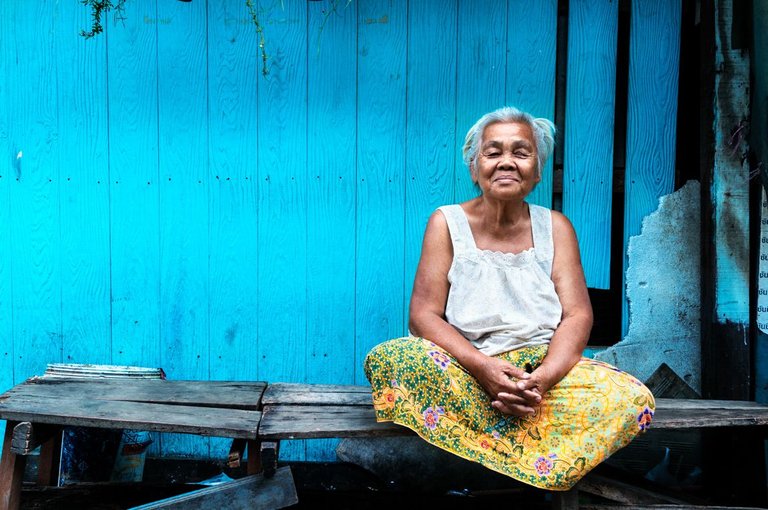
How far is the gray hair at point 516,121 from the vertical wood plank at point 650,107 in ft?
2.51

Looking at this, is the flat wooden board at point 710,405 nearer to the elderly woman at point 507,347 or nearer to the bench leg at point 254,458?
the elderly woman at point 507,347

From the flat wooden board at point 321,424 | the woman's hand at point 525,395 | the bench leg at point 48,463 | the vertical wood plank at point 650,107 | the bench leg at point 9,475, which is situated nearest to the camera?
the woman's hand at point 525,395

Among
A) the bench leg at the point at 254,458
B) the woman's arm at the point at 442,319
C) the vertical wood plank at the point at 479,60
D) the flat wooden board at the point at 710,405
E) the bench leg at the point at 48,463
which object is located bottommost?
the bench leg at the point at 48,463

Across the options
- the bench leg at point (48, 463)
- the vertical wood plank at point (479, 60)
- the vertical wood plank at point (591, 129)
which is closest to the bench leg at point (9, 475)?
the bench leg at point (48, 463)

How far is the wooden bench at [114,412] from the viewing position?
7.36ft

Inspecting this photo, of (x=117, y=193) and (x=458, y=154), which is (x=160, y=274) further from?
(x=458, y=154)

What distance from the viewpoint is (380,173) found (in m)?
3.13

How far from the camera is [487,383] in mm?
2158

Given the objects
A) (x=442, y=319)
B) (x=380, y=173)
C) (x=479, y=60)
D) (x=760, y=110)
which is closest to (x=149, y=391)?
(x=442, y=319)

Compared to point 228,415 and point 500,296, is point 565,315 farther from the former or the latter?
point 228,415

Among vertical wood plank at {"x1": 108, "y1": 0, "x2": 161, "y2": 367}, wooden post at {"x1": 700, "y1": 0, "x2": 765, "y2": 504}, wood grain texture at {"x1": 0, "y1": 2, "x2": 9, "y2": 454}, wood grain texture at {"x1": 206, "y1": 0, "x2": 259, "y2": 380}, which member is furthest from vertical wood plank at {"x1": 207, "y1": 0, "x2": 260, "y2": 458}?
wooden post at {"x1": 700, "y1": 0, "x2": 765, "y2": 504}

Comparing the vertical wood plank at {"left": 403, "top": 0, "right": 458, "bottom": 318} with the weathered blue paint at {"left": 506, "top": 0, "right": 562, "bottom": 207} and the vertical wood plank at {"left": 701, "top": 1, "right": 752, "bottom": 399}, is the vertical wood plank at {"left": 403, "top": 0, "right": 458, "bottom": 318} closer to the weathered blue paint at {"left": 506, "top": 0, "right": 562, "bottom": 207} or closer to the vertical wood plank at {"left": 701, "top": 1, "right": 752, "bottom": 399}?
the weathered blue paint at {"left": 506, "top": 0, "right": 562, "bottom": 207}

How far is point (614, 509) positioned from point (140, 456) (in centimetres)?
206

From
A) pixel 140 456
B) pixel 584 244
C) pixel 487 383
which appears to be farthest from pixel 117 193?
pixel 584 244
